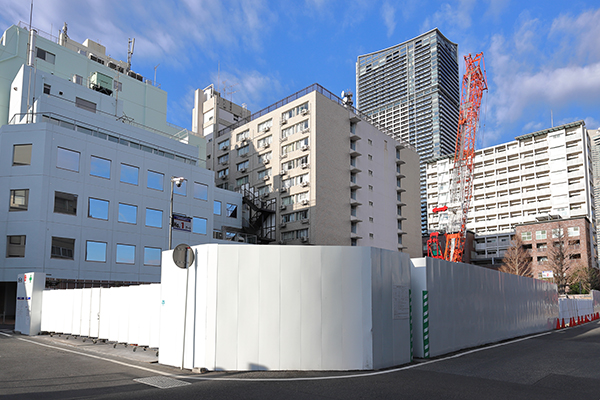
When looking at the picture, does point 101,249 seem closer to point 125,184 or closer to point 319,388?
point 125,184

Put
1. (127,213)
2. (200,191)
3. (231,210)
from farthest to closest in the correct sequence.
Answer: (231,210), (200,191), (127,213)

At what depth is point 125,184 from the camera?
37.6m

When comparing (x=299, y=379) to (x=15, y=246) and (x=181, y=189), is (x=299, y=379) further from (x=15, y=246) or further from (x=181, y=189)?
(x=181, y=189)

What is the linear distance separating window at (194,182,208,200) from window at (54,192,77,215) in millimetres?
11280

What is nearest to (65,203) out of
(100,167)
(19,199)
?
(19,199)

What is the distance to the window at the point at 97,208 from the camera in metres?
35.2

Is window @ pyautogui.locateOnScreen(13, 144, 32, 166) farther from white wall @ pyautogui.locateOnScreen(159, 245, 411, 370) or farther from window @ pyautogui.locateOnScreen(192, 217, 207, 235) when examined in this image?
white wall @ pyautogui.locateOnScreen(159, 245, 411, 370)

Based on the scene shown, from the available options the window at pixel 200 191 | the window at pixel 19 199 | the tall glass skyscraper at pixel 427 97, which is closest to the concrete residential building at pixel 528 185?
the tall glass skyscraper at pixel 427 97

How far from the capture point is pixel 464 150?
76375 mm

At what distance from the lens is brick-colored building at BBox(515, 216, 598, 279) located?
84494 millimetres

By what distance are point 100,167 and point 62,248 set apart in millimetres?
6910

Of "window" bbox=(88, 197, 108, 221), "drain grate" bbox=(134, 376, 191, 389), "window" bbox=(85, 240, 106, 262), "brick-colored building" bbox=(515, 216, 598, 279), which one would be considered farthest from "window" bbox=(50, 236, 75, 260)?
"brick-colored building" bbox=(515, 216, 598, 279)

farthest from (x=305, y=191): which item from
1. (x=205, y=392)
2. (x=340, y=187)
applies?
(x=205, y=392)

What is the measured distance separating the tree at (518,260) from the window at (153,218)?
6636cm
